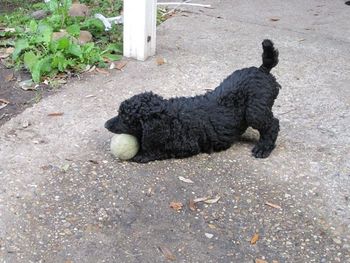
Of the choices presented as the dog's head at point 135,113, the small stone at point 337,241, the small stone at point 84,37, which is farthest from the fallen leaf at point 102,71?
the small stone at point 337,241

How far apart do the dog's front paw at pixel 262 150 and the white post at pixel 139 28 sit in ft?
6.08

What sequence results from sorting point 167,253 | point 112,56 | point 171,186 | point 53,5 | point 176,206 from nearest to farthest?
point 167,253, point 176,206, point 171,186, point 112,56, point 53,5

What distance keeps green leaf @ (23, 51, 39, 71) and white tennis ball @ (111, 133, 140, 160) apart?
167cm

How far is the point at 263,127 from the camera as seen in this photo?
12.5ft

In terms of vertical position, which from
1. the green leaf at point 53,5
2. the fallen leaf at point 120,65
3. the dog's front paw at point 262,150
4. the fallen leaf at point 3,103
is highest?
the green leaf at point 53,5

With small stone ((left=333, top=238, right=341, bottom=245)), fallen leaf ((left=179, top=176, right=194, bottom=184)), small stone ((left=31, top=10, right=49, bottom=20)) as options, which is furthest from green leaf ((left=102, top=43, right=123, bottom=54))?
small stone ((left=333, top=238, right=341, bottom=245))

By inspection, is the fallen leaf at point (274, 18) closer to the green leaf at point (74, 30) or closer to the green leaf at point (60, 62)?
the green leaf at point (74, 30)

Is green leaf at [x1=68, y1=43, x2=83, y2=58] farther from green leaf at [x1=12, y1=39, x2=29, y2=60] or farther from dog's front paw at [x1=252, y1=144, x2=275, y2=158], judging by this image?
dog's front paw at [x1=252, y1=144, x2=275, y2=158]

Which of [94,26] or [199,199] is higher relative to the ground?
[94,26]

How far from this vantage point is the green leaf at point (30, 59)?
16.3 ft

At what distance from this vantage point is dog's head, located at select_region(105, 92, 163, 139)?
357 cm

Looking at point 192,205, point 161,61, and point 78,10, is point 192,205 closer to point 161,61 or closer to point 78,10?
point 161,61

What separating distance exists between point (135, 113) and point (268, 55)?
957 mm

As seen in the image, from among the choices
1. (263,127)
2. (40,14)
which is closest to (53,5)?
(40,14)
